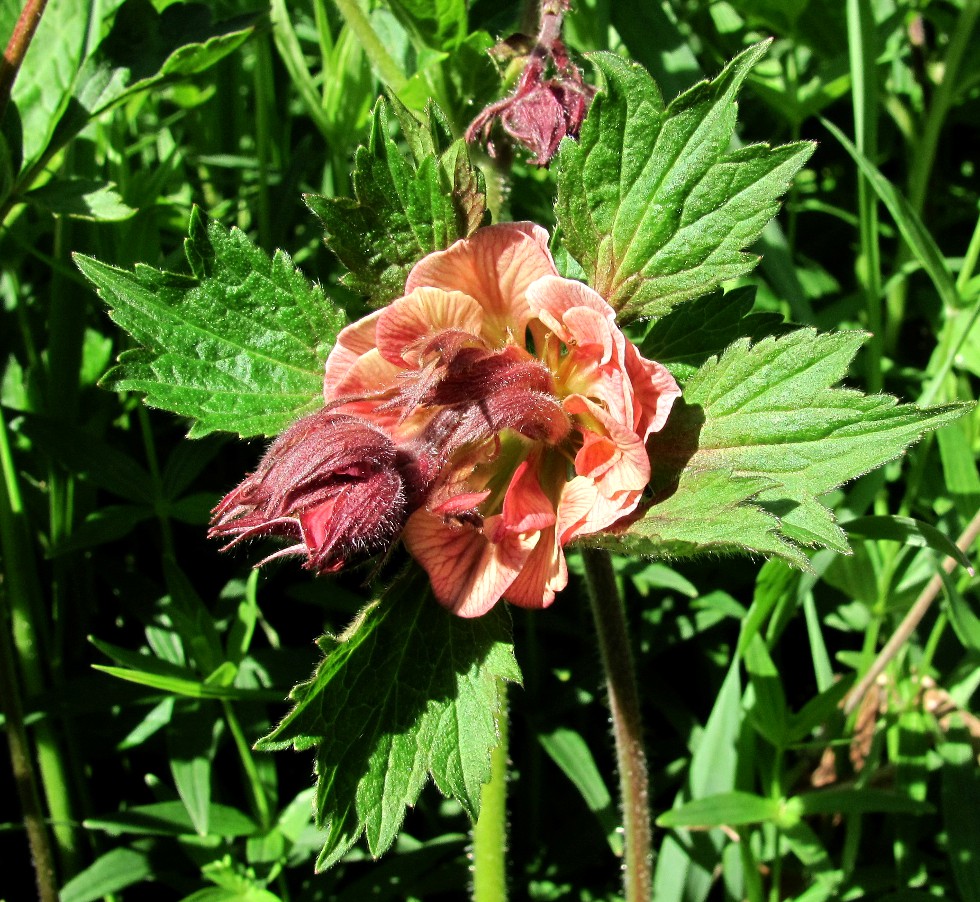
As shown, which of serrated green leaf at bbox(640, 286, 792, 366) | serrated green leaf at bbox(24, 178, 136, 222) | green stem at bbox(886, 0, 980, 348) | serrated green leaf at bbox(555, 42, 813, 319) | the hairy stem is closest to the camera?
serrated green leaf at bbox(555, 42, 813, 319)

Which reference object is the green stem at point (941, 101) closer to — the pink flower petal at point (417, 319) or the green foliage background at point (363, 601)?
the green foliage background at point (363, 601)

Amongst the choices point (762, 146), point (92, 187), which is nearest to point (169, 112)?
point (92, 187)

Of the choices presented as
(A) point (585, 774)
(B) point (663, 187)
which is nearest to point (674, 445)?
→ (B) point (663, 187)

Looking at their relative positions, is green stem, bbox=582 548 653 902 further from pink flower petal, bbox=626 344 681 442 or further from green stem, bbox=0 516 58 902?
green stem, bbox=0 516 58 902

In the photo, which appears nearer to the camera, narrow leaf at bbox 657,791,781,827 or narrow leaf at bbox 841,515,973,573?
narrow leaf at bbox 841,515,973,573

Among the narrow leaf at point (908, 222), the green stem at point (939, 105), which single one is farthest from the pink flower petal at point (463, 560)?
the green stem at point (939, 105)

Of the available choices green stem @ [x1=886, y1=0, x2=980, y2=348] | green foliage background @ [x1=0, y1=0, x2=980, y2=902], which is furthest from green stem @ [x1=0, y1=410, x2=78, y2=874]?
green stem @ [x1=886, y1=0, x2=980, y2=348]

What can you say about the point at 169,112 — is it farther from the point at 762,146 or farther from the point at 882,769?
the point at 882,769

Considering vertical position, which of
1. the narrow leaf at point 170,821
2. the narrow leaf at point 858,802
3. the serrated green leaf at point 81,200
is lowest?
the narrow leaf at point 858,802
